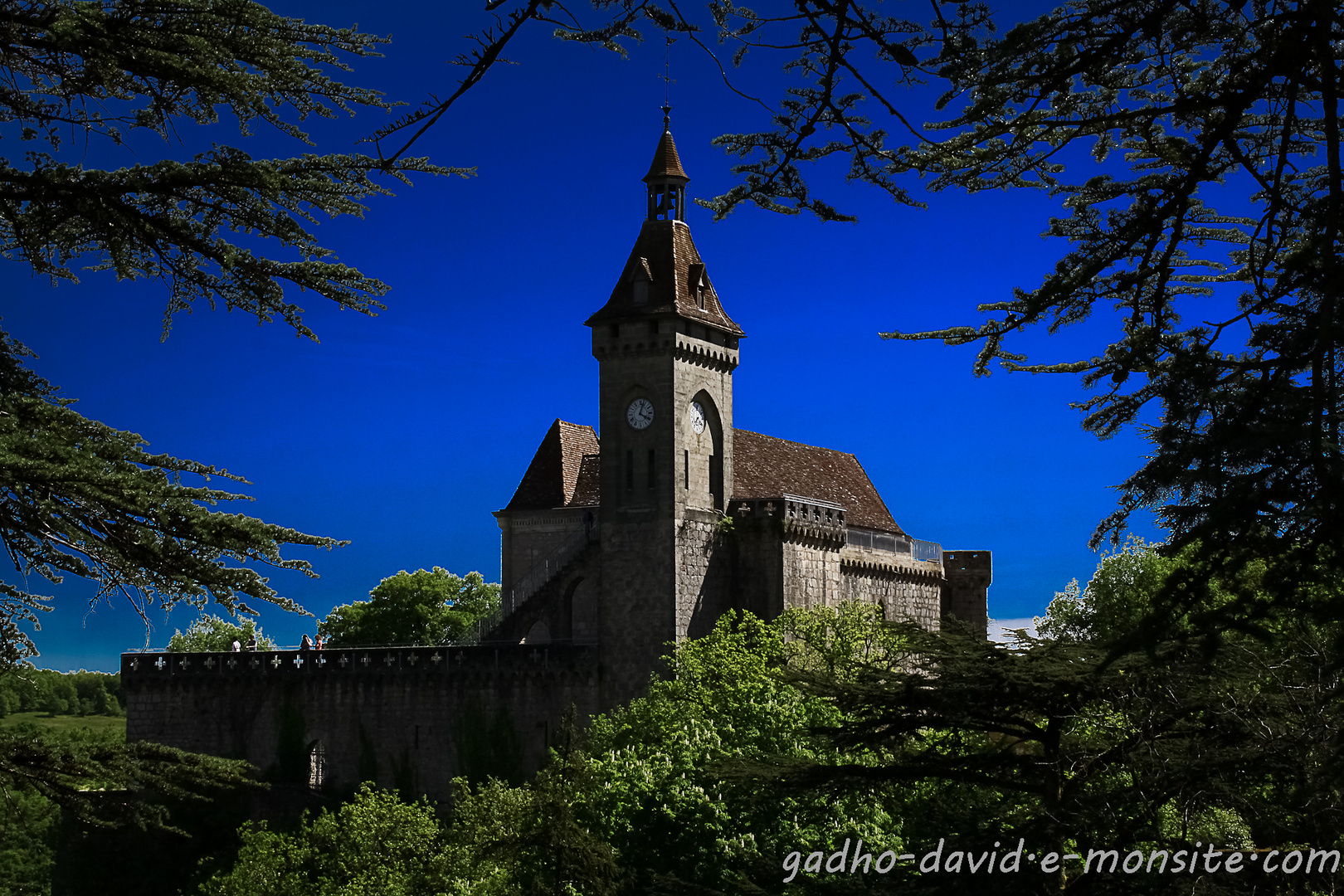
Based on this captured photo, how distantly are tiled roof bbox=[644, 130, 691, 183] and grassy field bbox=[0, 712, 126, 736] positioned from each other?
261ft

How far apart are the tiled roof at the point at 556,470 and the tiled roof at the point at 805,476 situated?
6896 mm

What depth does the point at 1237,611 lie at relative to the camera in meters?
7.08

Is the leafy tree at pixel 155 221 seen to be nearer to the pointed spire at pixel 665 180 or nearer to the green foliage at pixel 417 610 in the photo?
the pointed spire at pixel 665 180

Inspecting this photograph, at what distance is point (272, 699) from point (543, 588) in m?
10.7

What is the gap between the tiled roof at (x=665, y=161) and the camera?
51.7 meters

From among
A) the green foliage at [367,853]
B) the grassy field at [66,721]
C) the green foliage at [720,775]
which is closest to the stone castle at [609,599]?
the green foliage at [720,775]

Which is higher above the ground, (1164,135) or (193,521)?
(1164,135)

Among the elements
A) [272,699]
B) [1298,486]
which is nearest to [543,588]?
[272,699]

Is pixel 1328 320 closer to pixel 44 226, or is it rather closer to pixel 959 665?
pixel 959 665

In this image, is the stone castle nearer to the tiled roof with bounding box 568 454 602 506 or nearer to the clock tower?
the clock tower

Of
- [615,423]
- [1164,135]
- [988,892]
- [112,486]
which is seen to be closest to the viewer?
[1164,135]

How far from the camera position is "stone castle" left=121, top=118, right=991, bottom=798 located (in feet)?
159

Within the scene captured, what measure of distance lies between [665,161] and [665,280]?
184 inches

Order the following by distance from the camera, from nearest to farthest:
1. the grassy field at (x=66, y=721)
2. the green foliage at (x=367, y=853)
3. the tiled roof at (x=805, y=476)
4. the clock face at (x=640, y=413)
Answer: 1. the green foliage at (x=367, y=853)
2. the clock face at (x=640, y=413)
3. the tiled roof at (x=805, y=476)
4. the grassy field at (x=66, y=721)
